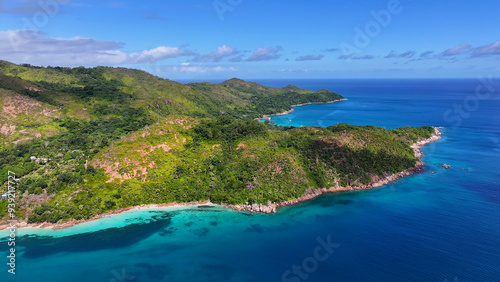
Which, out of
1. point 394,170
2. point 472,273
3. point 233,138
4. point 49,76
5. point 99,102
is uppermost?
point 49,76

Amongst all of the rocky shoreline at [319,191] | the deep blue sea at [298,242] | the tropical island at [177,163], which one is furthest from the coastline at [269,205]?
the deep blue sea at [298,242]

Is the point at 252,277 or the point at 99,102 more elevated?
Answer: the point at 99,102

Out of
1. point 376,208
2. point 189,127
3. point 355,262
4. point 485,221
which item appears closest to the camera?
point 355,262

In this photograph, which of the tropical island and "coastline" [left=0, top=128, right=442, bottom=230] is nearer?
"coastline" [left=0, top=128, right=442, bottom=230]

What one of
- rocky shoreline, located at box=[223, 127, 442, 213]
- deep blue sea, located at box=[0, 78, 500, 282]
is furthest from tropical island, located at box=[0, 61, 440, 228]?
deep blue sea, located at box=[0, 78, 500, 282]

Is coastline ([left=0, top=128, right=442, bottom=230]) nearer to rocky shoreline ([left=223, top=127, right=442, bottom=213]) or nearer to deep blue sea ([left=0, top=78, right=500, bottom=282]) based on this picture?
rocky shoreline ([left=223, top=127, right=442, bottom=213])

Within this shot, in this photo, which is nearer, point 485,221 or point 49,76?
point 485,221

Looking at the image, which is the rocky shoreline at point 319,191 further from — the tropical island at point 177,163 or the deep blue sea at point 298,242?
the deep blue sea at point 298,242

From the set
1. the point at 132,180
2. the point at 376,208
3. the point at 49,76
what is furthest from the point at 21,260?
the point at 49,76

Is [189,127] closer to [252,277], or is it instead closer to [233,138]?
[233,138]
